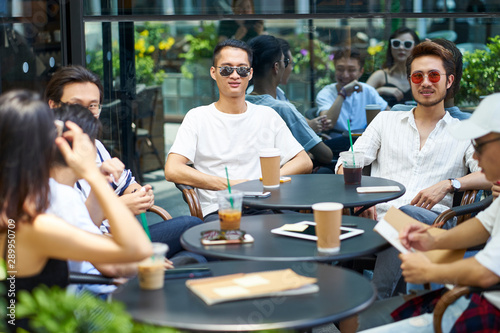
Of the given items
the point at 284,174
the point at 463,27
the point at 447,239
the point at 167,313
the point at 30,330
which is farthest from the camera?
the point at 463,27

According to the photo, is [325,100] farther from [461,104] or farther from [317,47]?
[461,104]

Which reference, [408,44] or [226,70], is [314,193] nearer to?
[226,70]

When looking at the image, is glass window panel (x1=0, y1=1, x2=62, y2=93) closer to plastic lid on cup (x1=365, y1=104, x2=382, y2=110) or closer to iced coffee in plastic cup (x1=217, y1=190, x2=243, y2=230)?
plastic lid on cup (x1=365, y1=104, x2=382, y2=110)

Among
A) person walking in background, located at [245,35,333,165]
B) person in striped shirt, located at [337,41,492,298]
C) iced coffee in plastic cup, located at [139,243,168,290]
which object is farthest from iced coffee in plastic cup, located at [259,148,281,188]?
iced coffee in plastic cup, located at [139,243,168,290]

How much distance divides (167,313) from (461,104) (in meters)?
3.92

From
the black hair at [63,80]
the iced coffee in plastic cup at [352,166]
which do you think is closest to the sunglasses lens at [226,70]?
the black hair at [63,80]

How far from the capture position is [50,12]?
5121 mm

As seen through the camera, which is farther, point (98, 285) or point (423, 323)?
point (98, 285)

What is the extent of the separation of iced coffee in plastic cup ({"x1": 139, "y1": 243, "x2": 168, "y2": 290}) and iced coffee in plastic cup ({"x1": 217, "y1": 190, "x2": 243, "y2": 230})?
59cm

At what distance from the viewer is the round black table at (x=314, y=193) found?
304 centimetres

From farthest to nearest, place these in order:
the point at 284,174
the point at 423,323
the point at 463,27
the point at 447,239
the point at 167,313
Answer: the point at 463,27, the point at 284,174, the point at 447,239, the point at 423,323, the point at 167,313

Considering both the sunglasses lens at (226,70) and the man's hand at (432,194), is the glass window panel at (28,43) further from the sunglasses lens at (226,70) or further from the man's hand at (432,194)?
the man's hand at (432,194)

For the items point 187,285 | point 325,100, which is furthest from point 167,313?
point 325,100

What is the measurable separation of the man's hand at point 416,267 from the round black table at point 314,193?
0.81 m
